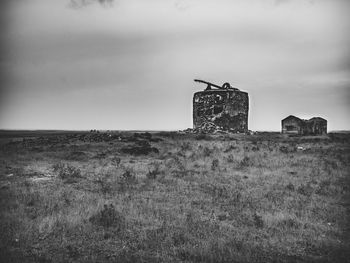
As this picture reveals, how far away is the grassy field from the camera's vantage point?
17.3ft

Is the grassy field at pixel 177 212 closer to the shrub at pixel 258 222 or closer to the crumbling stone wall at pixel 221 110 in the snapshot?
the shrub at pixel 258 222

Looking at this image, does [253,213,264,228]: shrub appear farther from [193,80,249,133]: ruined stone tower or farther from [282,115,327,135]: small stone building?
[282,115,327,135]: small stone building

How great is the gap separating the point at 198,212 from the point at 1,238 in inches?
160

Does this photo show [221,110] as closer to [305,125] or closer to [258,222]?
[305,125]

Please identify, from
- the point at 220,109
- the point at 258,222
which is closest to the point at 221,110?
the point at 220,109

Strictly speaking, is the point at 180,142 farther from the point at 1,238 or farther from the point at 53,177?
the point at 1,238

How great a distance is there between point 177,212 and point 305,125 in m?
36.7

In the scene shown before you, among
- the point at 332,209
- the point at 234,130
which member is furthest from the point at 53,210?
the point at 234,130

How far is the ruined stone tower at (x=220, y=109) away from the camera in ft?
100

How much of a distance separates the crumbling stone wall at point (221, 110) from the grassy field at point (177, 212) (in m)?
16.5

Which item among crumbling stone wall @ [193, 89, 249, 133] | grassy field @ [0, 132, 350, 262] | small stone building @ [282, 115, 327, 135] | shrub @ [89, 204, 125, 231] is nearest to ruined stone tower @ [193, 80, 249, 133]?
crumbling stone wall @ [193, 89, 249, 133]

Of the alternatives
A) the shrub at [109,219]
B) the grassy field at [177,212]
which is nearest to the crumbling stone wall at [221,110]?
the grassy field at [177,212]

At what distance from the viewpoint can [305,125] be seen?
40.1 metres

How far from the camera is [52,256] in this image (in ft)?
16.4
